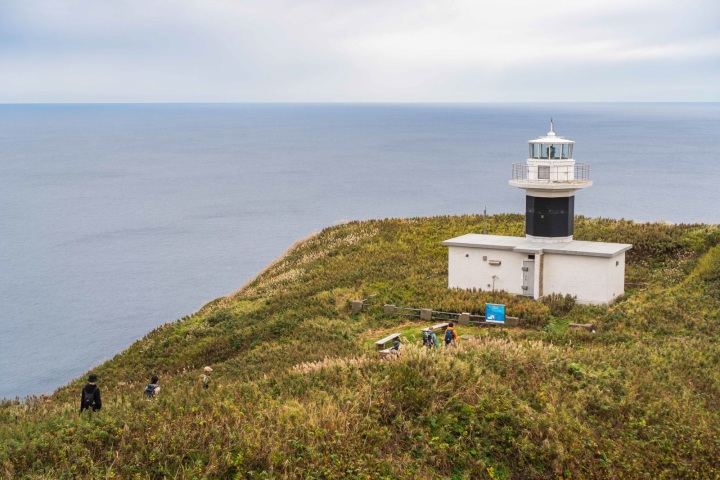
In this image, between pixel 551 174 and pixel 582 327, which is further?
pixel 551 174

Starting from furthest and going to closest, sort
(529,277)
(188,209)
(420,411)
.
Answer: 1. (188,209)
2. (529,277)
3. (420,411)

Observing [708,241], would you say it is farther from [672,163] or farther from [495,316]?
[672,163]

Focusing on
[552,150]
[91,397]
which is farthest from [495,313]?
[91,397]

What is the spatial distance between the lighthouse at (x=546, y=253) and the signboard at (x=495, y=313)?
11.0 feet

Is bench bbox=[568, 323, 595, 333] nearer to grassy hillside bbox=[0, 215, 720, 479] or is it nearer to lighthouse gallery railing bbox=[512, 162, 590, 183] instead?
grassy hillside bbox=[0, 215, 720, 479]

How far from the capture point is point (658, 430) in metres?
15.0

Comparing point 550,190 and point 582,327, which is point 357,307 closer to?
point 582,327

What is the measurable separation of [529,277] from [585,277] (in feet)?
6.57

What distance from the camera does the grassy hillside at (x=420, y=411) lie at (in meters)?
12.9

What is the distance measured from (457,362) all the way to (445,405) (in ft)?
5.54

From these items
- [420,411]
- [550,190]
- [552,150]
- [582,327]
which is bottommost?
[582,327]

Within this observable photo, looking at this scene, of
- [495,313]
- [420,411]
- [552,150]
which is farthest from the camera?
[552,150]

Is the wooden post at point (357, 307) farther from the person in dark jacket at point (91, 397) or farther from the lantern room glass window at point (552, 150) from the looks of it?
the person in dark jacket at point (91, 397)

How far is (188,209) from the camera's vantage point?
351 ft
